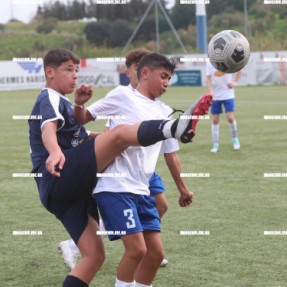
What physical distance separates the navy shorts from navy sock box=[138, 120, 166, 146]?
368mm

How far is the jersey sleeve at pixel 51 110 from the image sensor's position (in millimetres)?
3678

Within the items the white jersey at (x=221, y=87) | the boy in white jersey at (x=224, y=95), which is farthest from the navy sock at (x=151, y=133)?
the white jersey at (x=221, y=87)

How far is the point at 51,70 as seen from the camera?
4023mm

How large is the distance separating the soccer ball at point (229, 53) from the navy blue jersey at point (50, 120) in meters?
1.47

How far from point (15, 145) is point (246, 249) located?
8072 mm

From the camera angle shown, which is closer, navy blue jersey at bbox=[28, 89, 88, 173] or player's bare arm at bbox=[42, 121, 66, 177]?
player's bare arm at bbox=[42, 121, 66, 177]

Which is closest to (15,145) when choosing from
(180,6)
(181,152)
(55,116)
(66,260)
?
(181,152)

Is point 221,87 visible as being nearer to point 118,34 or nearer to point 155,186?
point 155,186

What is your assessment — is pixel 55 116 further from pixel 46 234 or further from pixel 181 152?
pixel 181 152

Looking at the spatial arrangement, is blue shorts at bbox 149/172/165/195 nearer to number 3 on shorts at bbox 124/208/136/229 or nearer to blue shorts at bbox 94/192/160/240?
blue shorts at bbox 94/192/160/240

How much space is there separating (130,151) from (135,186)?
23 centimetres

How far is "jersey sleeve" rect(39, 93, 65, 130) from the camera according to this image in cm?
368

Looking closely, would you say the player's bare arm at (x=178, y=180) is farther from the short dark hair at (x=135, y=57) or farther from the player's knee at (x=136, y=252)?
the short dark hair at (x=135, y=57)

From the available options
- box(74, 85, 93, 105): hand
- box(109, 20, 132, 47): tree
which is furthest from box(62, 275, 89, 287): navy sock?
box(109, 20, 132, 47): tree
